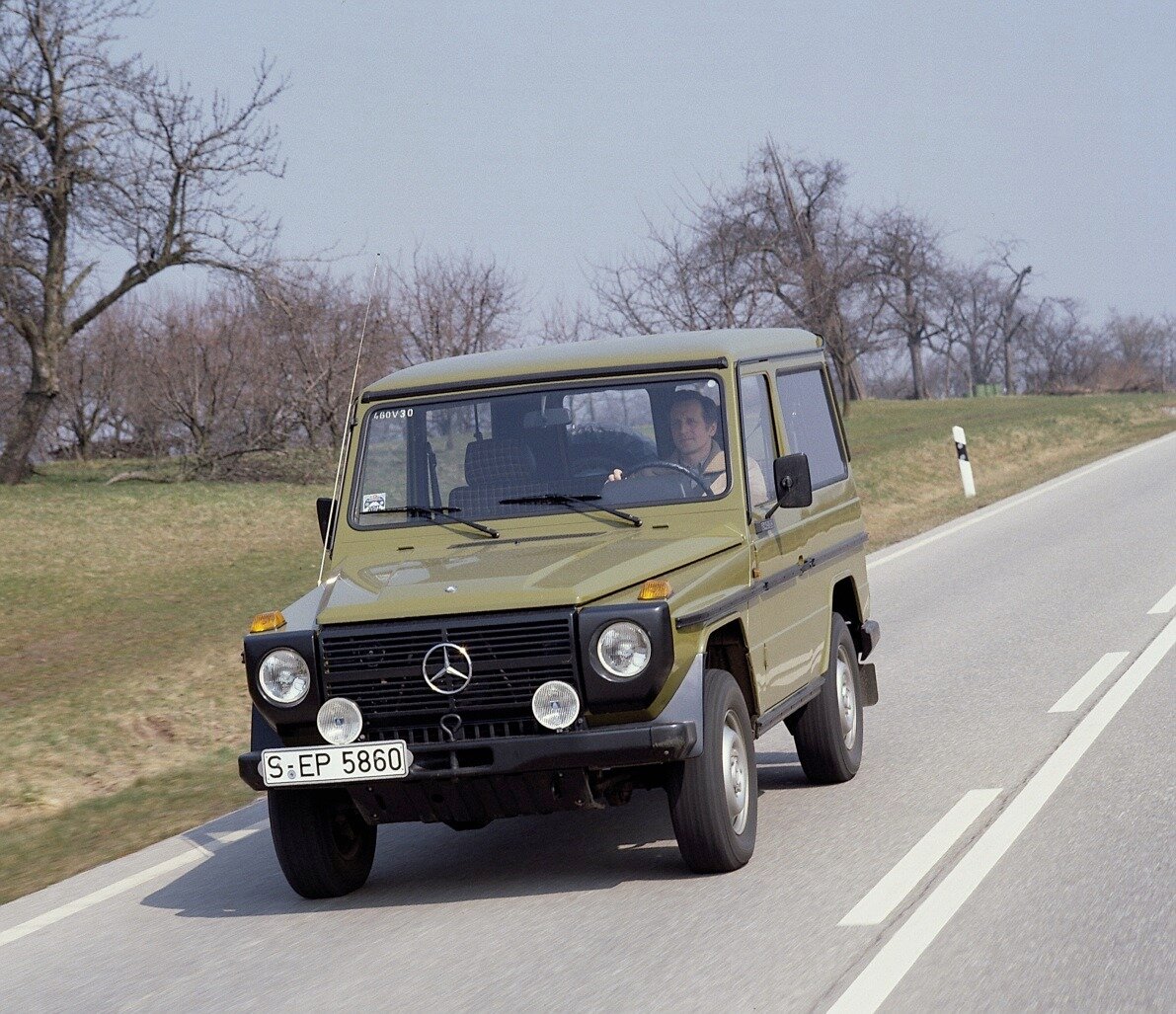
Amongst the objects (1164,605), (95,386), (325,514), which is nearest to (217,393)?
(95,386)

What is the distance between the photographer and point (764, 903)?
5.44 meters

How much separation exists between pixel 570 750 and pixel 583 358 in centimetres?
210

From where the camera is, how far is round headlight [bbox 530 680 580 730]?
18.0ft

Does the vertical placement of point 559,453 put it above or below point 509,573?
above

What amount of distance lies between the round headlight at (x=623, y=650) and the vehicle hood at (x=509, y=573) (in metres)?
0.15

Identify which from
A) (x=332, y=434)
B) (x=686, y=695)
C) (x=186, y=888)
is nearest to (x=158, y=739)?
(x=186, y=888)

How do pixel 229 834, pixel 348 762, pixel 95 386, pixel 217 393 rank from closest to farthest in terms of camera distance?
1. pixel 348 762
2. pixel 229 834
3. pixel 217 393
4. pixel 95 386

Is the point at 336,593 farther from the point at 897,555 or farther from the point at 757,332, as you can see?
the point at 897,555

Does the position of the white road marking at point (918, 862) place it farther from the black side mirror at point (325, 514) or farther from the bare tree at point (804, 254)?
the bare tree at point (804, 254)

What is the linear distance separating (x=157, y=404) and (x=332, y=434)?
12.8 feet

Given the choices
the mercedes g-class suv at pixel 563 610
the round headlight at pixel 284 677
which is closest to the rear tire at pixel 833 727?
the mercedes g-class suv at pixel 563 610

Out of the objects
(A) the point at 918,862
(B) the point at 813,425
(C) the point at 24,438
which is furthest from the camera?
(C) the point at 24,438

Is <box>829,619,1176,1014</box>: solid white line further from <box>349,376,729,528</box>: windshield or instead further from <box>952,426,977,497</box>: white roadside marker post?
<box>952,426,977,497</box>: white roadside marker post

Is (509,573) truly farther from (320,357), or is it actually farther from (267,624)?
(320,357)
